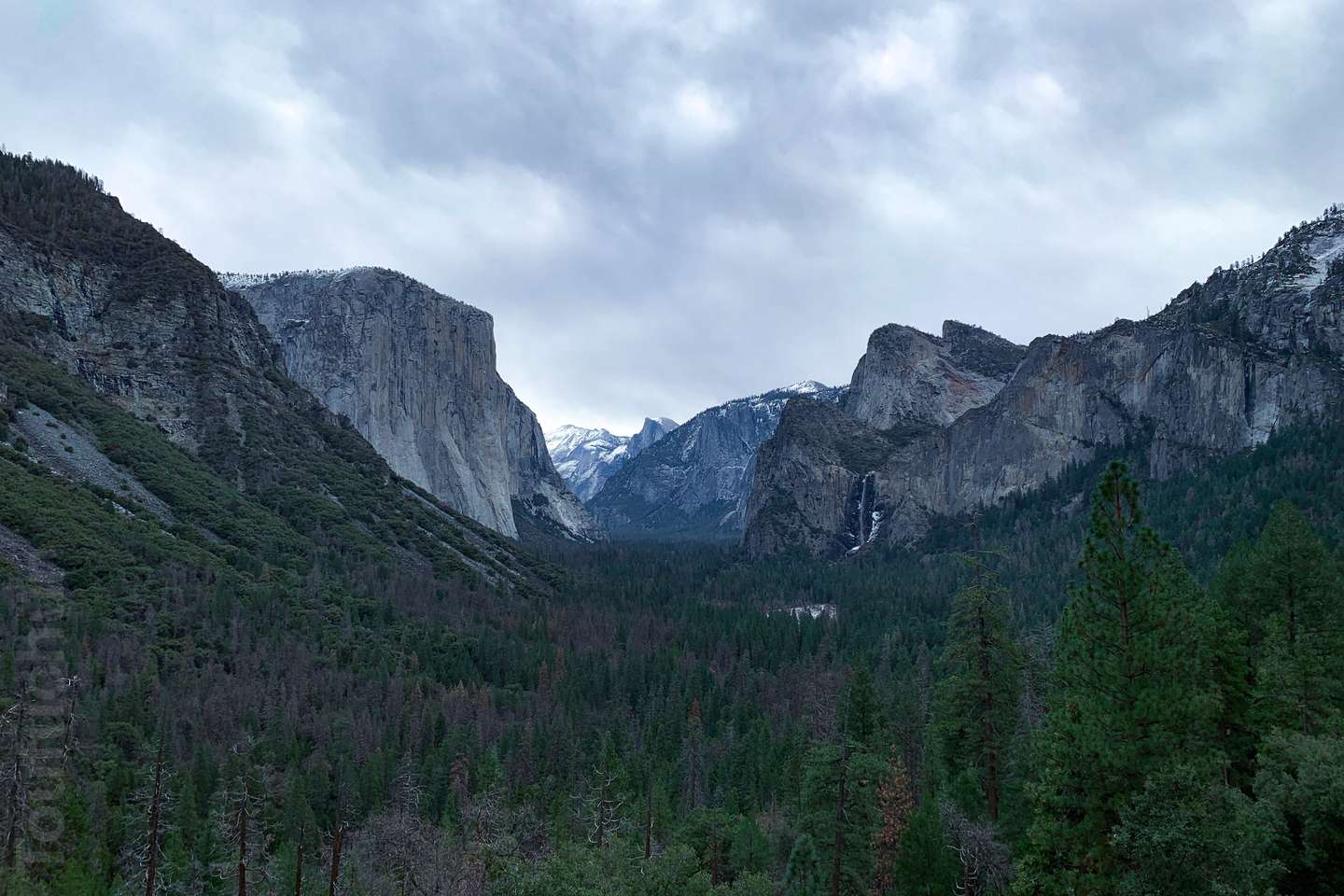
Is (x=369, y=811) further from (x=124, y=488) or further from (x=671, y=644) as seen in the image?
(x=124, y=488)

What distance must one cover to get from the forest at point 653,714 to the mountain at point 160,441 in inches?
40.6

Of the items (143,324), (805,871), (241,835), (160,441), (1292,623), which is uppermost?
(143,324)

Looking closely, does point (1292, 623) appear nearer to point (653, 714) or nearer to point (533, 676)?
point (653, 714)

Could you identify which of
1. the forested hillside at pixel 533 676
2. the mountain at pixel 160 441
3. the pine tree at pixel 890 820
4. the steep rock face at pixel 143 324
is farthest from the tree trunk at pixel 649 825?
the steep rock face at pixel 143 324

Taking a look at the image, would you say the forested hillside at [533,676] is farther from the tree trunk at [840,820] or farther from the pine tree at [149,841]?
the pine tree at [149,841]

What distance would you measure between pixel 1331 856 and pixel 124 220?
20525cm

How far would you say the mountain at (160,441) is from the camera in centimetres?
10206

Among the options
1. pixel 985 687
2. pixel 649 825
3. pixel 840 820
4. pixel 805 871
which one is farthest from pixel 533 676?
pixel 985 687

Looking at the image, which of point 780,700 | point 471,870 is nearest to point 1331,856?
point 471,870

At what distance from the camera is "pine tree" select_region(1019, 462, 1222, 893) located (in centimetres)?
1975

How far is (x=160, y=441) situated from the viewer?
133750 mm

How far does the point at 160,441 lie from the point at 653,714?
89.1 m

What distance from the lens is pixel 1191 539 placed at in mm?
130625

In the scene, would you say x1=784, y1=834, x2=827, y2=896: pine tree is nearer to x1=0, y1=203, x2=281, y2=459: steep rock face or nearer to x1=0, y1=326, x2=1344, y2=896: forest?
x1=0, y1=326, x2=1344, y2=896: forest
